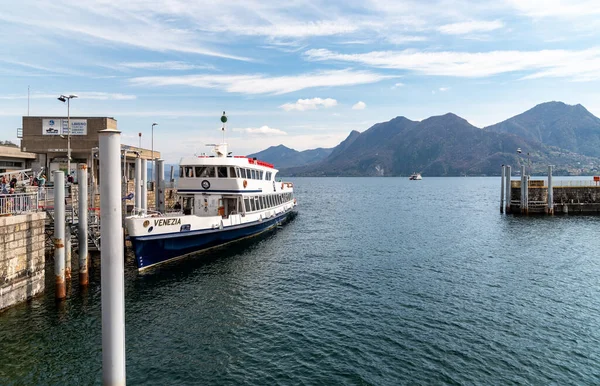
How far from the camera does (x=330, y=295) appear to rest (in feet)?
72.3

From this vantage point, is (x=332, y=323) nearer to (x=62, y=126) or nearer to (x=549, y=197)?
(x=62, y=126)

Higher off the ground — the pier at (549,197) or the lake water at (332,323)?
the pier at (549,197)

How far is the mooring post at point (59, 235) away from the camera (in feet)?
63.7

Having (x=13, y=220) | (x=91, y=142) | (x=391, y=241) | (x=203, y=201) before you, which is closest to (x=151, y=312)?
(x=13, y=220)

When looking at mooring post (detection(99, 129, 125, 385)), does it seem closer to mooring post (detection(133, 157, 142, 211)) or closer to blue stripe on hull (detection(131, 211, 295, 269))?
blue stripe on hull (detection(131, 211, 295, 269))

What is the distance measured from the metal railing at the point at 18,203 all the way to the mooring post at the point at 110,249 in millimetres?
13768

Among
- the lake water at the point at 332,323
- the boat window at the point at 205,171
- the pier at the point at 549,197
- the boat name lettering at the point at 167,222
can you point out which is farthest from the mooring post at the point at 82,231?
the pier at the point at 549,197

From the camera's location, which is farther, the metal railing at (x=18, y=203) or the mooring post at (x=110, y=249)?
the metal railing at (x=18, y=203)

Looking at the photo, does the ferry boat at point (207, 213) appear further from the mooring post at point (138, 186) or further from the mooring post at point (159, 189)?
the mooring post at point (159, 189)

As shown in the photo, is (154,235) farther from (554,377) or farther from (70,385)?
(554,377)

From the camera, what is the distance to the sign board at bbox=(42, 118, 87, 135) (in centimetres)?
4312

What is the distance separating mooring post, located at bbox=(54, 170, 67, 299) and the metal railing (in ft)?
4.23

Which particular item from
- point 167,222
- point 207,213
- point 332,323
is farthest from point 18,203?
point 332,323

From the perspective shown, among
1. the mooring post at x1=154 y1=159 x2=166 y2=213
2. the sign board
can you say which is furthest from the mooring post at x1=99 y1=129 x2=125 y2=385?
the sign board
